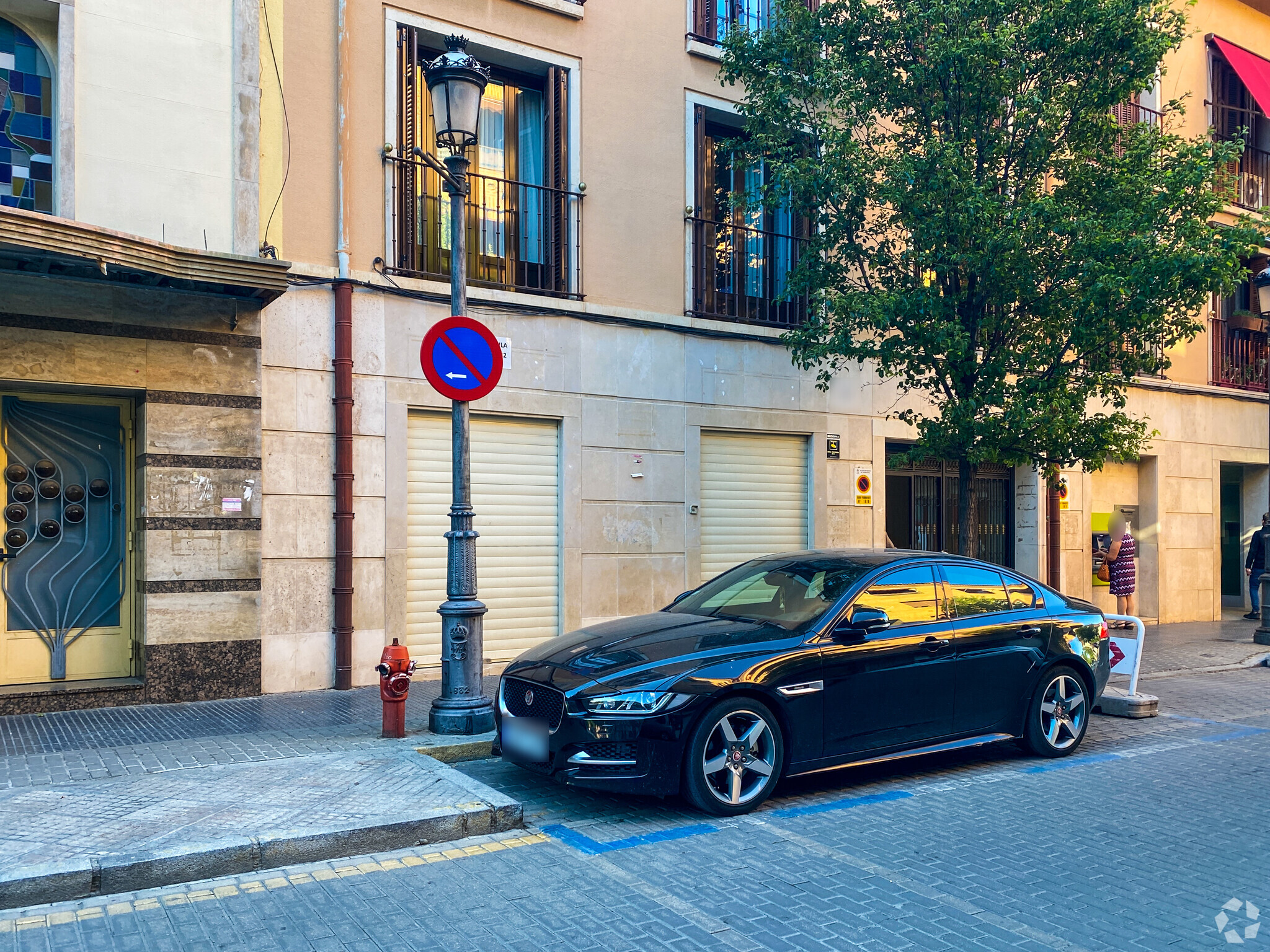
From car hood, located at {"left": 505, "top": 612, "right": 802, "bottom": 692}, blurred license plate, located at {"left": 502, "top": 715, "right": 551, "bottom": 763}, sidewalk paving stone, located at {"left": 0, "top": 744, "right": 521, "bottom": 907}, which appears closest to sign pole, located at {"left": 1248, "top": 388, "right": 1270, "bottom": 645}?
car hood, located at {"left": 505, "top": 612, "right": 802, "bottom": 692}

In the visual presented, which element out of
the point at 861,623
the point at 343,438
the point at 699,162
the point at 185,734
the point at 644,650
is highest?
the point at 699,162

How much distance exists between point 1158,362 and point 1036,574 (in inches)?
221

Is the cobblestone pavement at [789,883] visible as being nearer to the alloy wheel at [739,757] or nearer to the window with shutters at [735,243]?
the alloy wheel at [739,757]

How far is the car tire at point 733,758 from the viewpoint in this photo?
5973 millimetres

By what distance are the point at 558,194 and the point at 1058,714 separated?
303 inches

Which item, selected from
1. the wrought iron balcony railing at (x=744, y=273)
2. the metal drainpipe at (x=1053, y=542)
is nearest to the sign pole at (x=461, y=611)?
the wrought iron balcony railing at (x=744, y=273)

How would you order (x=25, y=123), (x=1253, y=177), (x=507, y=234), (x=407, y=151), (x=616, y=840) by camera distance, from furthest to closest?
1. (x=1253, y=177)
2. (x=507, y=234)
3. (x=407, y=151)
4. (x=25, y=123)
5. (x=616, y=840)

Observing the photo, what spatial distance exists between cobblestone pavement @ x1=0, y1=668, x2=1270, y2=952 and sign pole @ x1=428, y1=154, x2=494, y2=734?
2.97 feet

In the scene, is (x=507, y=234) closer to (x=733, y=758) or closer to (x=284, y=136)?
(x=284, y=136)

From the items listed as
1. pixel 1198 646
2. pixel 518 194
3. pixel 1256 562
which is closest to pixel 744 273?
pixel 518 194

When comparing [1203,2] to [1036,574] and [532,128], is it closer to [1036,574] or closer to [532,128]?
[1036,574]

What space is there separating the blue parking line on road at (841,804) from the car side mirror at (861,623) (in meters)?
1.02

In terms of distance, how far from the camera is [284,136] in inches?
393

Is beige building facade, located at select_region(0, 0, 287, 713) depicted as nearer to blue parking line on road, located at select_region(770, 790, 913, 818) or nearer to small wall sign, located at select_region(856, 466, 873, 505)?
blue parking line on road, located at select_region(770, 790, 913, 818)
